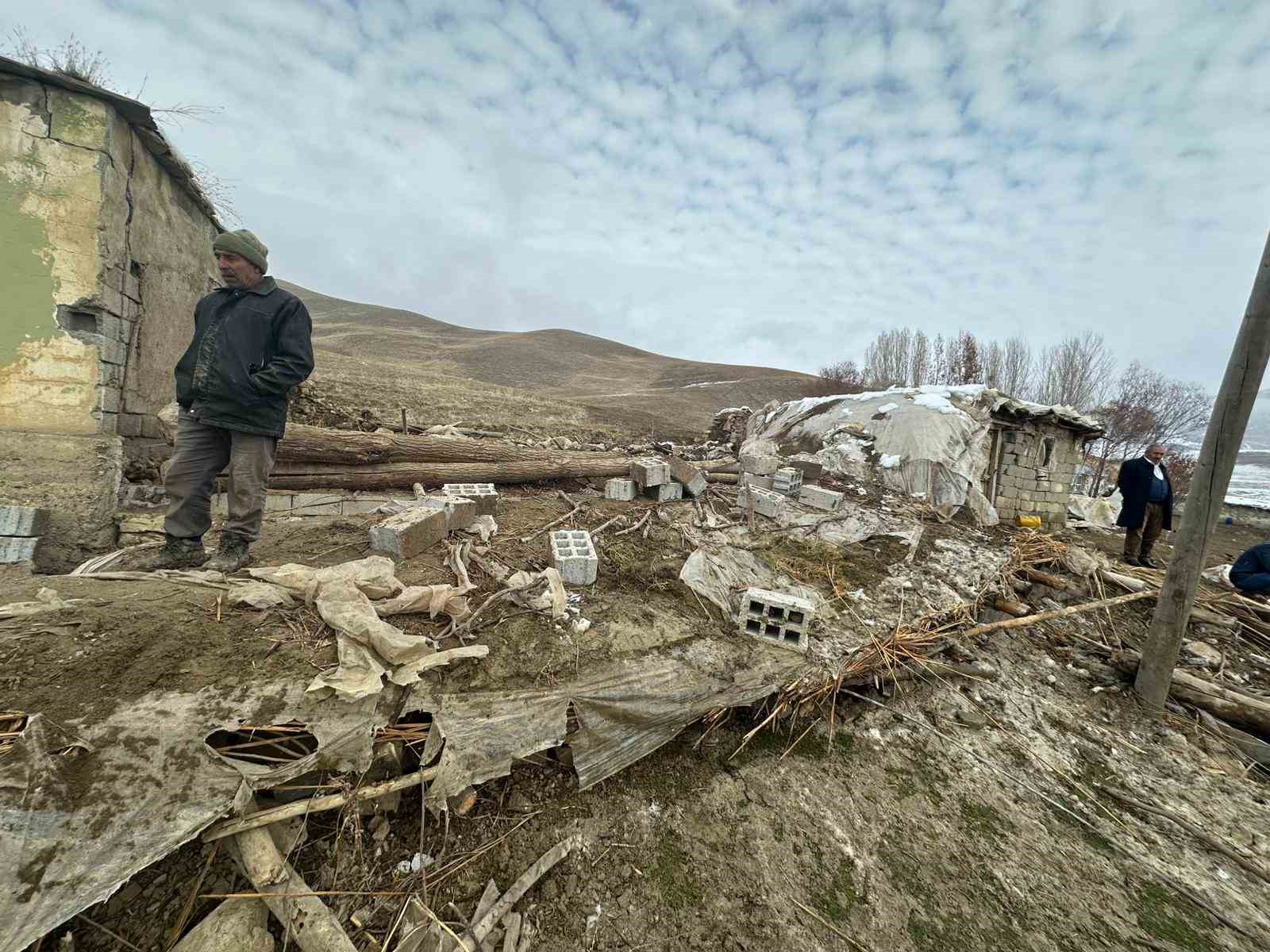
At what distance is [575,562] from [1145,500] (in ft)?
26.3

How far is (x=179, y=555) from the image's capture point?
2.88 metres

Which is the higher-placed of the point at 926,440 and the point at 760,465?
the point at 926,440

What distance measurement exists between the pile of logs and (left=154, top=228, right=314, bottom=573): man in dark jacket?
1.41m

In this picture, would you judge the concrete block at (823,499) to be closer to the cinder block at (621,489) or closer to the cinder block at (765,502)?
the cinder block at (765,502)

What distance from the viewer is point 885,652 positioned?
3.35m

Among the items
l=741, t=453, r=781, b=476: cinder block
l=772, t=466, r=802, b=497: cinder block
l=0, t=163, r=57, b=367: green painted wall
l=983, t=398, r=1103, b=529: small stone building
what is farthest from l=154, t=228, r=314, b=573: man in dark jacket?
l=983, t=398, r=1103, b=529: small stone building

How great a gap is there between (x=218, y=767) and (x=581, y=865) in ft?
4.84

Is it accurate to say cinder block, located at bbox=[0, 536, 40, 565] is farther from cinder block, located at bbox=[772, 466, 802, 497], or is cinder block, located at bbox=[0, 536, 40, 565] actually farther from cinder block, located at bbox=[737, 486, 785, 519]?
cinder block, located at bbox=[772, 466, 802, 497]

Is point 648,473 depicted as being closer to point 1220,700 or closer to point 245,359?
point 245,359

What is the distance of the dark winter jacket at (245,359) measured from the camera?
2.76 meters

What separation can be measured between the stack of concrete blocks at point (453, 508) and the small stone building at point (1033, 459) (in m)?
9.63

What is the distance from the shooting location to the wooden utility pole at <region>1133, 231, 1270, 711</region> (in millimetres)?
2922

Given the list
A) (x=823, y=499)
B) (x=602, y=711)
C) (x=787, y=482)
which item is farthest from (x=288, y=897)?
(x=823, y=499)

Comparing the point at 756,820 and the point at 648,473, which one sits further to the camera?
the point at 648,473
